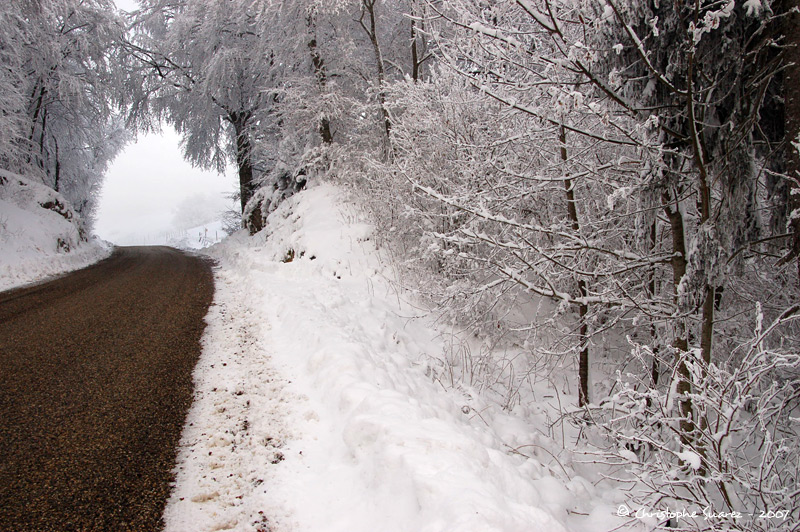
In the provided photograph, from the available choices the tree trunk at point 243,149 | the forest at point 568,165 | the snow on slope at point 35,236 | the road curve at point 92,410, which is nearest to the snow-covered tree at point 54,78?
the forest at point 568,165

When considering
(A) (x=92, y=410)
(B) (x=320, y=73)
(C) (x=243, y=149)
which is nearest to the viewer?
(A) (x=92, y=410)

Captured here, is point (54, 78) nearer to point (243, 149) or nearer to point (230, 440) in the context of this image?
point (243, 149)

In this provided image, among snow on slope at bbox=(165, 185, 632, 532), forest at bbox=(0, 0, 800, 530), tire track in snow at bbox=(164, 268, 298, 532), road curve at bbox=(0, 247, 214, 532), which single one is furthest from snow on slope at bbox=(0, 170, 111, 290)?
snow on slope at bbox=(165, 185, 632, 532)

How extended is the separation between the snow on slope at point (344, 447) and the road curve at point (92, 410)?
0.19m

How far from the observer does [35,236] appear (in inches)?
493

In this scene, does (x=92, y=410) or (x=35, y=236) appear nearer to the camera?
(x=92, y=410)

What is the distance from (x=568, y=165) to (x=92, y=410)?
4572 mm

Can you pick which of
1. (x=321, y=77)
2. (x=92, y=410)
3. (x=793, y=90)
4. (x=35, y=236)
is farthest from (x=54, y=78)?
(x=793, y=90)

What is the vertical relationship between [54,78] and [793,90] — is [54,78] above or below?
above

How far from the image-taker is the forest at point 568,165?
2.55 metres

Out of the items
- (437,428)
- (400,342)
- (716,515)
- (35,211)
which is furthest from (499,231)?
(35,211)

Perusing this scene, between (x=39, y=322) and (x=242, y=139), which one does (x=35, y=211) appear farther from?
(x=39, y=322)

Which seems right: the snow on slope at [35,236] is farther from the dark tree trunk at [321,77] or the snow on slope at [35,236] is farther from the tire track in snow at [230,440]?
the dark tree trunk at [321,77]

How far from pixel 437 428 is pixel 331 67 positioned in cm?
1245
